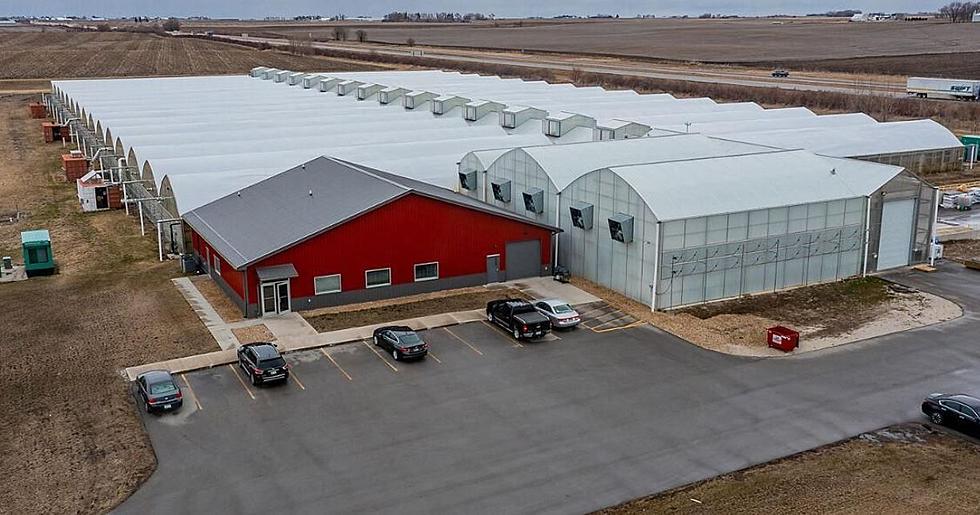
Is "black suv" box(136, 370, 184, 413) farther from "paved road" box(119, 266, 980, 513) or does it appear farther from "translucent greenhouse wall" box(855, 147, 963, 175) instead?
"translucent greenhouse wall" box(855, 147, 963, 175)

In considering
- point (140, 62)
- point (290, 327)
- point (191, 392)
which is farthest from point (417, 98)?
point (140, 62)

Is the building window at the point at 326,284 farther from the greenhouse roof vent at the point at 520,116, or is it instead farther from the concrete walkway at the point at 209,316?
the greenhouse roof vent at the point at 520,116

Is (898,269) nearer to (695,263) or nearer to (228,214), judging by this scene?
(695,263)

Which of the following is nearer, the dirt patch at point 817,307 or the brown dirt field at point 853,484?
the brown dirt field at point 853,484

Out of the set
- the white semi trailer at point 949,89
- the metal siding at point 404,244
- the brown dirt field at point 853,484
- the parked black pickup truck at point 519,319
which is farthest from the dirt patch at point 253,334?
the white semi trailer at point 949,89

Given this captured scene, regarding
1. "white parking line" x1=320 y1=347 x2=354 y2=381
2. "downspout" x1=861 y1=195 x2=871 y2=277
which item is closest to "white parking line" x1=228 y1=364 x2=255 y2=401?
"white parking line" x1=320 y1=347 x2=354 y2=381

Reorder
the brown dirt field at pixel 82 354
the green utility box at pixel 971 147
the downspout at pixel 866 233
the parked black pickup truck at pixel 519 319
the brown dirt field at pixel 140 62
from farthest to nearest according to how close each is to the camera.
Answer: the brown dirt field at pixel 140 62 < the green utility box at pixel 971 147 < the downspout at pixel 866 233 < the parked black pickup truck at pixel 519 319 < the brown dirt field at pixel 82 354
